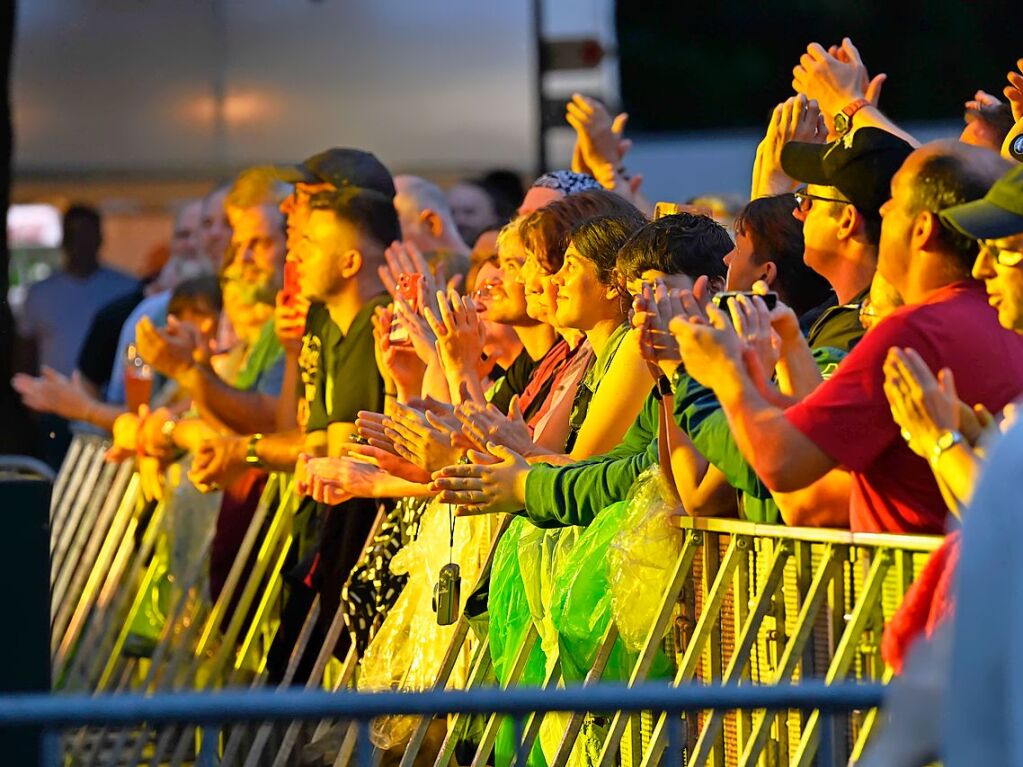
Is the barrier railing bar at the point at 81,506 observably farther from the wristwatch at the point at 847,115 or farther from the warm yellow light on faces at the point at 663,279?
the warm yellow light on faces at the point at 663,279

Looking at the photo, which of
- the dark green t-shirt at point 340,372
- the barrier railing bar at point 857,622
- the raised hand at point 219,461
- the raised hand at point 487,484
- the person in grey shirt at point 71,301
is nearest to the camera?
the barrier railing bar at point 857,622

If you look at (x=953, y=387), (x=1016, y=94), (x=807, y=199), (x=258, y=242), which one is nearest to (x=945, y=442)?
(x=953, y=387)

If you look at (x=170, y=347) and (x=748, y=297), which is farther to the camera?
(x=170, y=347)

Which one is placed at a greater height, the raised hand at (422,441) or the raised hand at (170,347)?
the raised hand at (422,441)

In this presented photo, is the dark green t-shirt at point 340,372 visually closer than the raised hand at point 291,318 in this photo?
Yes

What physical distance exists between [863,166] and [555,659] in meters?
1.62

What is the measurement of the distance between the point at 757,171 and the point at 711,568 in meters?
1.94

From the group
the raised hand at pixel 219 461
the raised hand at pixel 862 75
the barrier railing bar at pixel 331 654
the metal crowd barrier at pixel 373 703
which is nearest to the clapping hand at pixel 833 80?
the raised hand at pixel 862 75

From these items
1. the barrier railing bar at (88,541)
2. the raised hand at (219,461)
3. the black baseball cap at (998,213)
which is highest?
the black baseball cap at (998,213)

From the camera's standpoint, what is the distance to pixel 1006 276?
4.38 m

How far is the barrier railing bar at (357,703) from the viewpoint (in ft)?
10.8

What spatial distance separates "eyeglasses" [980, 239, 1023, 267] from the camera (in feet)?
14.3

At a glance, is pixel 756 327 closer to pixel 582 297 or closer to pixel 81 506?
pixel 582 297

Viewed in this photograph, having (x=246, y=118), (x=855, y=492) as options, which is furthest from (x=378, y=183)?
(x=246, y=118)
